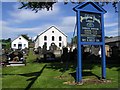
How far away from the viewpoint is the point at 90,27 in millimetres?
11789

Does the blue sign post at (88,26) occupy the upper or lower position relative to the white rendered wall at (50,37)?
lower

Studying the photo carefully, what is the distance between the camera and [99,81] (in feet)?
37.8

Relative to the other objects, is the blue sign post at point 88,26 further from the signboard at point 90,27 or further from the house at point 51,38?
the house at point 51,38

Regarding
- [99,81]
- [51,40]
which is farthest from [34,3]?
[51,40]

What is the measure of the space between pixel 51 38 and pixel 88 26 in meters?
64.1

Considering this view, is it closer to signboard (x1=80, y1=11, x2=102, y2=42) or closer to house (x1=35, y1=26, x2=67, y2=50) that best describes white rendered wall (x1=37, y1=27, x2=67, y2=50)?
house (x1=35, y1=26, x2=67, y2=50)

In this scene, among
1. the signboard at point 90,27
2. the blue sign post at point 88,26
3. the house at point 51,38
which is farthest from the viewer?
the house at point 51,38

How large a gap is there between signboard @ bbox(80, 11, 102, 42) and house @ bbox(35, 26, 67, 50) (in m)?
62.8

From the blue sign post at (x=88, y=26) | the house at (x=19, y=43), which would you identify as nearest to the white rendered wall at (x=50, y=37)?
the house at (x=19, y=43)

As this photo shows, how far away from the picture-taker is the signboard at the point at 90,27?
11633 millimetres

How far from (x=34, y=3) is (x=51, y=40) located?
181 ft

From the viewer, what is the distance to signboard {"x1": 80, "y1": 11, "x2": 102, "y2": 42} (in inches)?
458

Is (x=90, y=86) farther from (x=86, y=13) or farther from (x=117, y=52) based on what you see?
(x=117, y=52)

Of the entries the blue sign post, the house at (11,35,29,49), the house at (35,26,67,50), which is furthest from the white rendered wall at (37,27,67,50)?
the blue sign post
